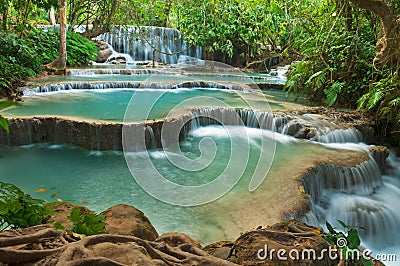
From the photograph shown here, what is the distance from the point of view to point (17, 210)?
2127 millimetres

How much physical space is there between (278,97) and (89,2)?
1140 centimetres

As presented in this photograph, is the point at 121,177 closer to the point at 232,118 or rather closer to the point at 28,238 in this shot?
the point at 28,238

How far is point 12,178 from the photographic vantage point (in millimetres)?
5047

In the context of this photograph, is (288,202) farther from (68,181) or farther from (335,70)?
(335,70)

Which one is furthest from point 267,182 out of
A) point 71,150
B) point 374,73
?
point 374,73

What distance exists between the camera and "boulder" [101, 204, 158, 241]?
2.42 metres

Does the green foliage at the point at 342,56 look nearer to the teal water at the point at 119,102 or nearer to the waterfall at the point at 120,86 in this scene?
the teal water at the point at 119,102

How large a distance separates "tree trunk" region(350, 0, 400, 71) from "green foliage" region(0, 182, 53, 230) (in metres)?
5.82

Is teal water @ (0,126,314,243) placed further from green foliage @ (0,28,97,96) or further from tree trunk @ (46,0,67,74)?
tree trunk @ (46,0,67,74)

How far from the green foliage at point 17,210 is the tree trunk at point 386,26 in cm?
582

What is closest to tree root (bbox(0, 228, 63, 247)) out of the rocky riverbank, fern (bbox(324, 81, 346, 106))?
the rocky riverbank

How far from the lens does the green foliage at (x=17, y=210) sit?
6.75 feet

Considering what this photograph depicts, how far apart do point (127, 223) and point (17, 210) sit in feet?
2.64

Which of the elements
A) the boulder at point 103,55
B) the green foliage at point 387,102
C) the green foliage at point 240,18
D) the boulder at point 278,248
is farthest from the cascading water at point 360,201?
the boulder at point 103,55
